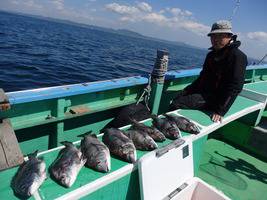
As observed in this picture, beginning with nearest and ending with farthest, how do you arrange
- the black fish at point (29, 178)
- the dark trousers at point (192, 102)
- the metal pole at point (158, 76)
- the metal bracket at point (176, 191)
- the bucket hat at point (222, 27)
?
the black fish at point (29, 178), the metal bracket at point (176, 191), the bucket hat at point (222, 27), the dark trousers at point (192, 102), the metal pole at point (158, 76)

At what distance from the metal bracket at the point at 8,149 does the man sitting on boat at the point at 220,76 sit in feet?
9.62

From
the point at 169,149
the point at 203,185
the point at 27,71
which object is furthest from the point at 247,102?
the point at 27,71

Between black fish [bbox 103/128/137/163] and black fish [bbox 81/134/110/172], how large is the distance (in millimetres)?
109

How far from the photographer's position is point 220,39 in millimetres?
4535

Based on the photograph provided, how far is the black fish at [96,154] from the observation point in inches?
107

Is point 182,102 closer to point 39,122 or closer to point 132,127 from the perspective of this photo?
point 132,127

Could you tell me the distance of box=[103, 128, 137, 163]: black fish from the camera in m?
2.93

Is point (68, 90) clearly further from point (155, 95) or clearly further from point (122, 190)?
point (155, 95)

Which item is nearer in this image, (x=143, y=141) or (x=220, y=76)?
(x=143, y=141)

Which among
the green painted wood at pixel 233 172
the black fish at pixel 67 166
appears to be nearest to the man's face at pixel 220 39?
the green painted wood at pixel 233 172

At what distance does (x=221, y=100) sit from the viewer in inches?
181

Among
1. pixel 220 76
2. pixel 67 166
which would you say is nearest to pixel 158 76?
pixel 220 76

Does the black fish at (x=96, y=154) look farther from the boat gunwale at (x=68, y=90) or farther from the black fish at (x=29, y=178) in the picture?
the boat gunwale at (x=68, y=90)

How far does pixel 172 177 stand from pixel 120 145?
→ 2.28 ft
